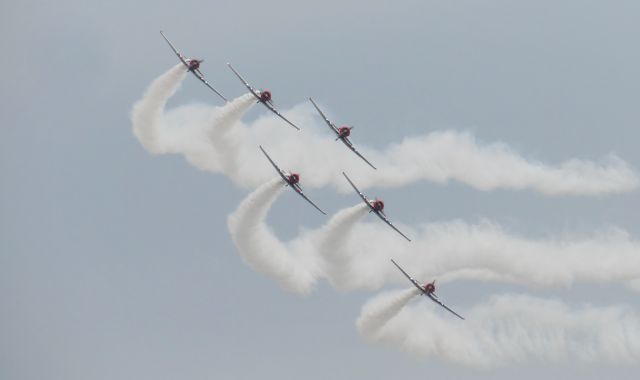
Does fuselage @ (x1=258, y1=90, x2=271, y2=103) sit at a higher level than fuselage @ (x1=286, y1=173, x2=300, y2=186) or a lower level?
higher

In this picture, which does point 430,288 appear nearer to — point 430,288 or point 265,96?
point 430,288

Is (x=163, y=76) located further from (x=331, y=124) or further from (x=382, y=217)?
(x=382, y=217)

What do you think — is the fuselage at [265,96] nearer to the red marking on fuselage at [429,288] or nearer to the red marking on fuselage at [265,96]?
Result: the red marking on fuselage at [265,96]

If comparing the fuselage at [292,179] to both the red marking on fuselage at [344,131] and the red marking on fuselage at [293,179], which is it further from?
the red marking on fuselage at [344,131]

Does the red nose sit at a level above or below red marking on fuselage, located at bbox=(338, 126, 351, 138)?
below

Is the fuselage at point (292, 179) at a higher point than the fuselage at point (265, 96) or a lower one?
lower

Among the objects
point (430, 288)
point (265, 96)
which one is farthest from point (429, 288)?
point (265, 96)

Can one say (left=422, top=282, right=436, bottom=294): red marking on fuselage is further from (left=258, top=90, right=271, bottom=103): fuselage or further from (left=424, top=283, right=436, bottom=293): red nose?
(left=258, top=90, right=271, bottom=103): fuselage

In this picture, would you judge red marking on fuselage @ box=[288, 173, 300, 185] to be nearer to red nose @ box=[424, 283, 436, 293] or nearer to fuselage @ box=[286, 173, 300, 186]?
fuselage @ box=[286, 173, 300, 186]

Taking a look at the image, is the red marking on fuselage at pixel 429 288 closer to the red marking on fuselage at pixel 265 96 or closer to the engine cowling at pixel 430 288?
the engine cowling at pixel 430 288

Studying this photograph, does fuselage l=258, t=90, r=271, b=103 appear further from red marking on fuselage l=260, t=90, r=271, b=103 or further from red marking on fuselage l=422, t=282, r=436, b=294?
red marking on fuselage l=422, t=282, r=436, b=294

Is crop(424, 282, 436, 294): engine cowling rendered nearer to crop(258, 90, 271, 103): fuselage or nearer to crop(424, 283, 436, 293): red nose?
crop(424, 283, 436, 293): red nose

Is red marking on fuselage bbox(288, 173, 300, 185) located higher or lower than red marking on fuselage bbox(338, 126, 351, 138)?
lower

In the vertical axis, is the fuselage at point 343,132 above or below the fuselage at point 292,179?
above
